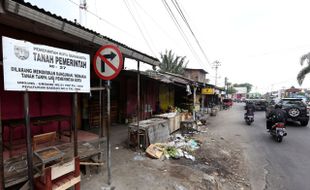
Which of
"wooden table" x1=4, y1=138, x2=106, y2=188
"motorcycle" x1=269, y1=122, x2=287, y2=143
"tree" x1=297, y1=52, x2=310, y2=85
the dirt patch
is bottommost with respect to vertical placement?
the dirt patch

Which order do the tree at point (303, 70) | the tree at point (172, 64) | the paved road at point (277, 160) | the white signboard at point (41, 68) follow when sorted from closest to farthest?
the white signboard at point (41, 68), the paved road at point (277, 160), the tree at point (303, 70), the tree at point (172, 64)

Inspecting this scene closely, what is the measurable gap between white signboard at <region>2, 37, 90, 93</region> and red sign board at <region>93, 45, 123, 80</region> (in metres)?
0.32

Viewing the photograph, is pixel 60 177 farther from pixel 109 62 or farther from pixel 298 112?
pixel 298 112

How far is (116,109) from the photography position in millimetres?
9406

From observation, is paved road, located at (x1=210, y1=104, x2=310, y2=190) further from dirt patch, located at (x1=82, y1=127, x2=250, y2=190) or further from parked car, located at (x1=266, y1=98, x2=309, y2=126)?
parked car, located at (x1=266, y1=98, x2=309, y2=126)

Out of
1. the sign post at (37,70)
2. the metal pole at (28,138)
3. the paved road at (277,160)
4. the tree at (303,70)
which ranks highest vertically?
the tree at (303,70)

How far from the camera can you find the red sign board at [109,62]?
10.5 ft

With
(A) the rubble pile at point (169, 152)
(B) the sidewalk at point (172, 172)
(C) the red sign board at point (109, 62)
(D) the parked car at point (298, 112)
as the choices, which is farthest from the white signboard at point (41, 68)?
(D) the parked car at point (298, 112)

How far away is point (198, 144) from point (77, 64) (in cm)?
553

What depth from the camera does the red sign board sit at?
3188mm

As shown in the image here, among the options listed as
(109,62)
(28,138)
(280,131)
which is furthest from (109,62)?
(280,131)

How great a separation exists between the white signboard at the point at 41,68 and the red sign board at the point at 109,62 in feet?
1.05

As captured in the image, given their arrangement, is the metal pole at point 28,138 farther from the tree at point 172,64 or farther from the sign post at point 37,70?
the tree at point 172,64

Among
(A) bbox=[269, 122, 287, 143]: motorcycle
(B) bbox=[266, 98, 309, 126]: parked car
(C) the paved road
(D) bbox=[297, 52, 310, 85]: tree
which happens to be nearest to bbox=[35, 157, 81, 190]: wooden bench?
(C) the paved road
